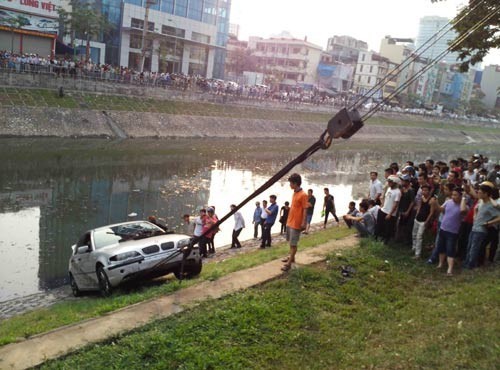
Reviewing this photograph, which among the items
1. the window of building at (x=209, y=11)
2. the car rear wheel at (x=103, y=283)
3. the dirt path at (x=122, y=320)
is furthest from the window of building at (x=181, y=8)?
the dirt path at (x=122, y=320)

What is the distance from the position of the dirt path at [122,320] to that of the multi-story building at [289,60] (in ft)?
286

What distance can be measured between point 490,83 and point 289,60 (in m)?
71.1

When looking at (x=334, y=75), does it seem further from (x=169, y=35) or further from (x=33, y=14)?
(x=33, y=14)

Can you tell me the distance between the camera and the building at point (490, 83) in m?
130

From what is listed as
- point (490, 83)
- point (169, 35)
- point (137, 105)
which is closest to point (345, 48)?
point (490, 83)

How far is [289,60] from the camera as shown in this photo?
98500 mm

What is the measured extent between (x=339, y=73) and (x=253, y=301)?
97.6 meters

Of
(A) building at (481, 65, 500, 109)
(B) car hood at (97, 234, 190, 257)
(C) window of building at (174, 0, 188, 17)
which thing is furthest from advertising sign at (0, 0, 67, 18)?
(A) building at (481, 65, 500, 109)

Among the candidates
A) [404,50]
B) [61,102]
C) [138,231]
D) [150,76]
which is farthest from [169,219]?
[404,50]

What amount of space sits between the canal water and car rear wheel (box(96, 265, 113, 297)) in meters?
2.23

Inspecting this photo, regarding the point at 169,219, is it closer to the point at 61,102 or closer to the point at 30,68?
the point at 61,102

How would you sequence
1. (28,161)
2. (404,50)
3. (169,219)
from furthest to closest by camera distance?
(404,50), (28,161), (169,219)

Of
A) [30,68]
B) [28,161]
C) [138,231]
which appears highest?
[30,68]

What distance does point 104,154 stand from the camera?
28.4 m
